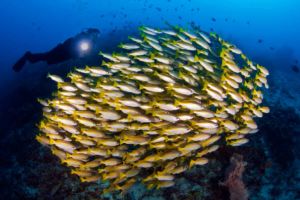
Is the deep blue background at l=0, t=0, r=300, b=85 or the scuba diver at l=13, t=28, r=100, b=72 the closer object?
the scuba diver at l=13, t=28, r=100, b=72

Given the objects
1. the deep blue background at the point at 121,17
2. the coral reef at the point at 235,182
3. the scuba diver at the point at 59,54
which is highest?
the deep blue background at the point at 121,17

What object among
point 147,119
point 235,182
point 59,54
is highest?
point 59,54

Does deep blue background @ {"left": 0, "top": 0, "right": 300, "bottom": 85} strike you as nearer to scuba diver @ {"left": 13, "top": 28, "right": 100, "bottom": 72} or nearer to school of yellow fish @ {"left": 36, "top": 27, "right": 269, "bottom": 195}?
scuba diver @ {"left": 13, "top": 28, "right": 100, "bottom": 72}

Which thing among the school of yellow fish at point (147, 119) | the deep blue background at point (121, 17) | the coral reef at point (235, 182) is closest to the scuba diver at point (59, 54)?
the school of yellow fish at point (147, 119)

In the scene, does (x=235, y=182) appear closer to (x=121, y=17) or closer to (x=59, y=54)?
(x=59, y=54)

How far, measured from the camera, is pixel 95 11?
115 m

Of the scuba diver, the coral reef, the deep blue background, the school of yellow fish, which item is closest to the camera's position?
the school of yellow fish

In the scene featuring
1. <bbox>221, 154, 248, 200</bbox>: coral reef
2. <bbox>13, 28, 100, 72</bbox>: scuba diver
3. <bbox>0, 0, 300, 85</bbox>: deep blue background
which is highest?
<bbox>0, 0, 300, 85</bbox>: deep blue background

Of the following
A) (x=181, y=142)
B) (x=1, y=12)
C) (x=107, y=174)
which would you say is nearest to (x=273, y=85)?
(x=181, y=142)

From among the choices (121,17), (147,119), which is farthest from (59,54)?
(121,17)

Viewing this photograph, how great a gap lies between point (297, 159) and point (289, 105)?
3.98 m

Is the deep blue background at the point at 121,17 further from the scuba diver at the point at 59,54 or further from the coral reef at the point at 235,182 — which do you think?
the coral reef at the point at 235,182

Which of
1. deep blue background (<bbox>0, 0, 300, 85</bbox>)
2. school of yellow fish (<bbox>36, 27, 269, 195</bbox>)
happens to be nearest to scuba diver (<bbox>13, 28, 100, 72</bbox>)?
school of yellow fish (<bbox>36, 27, 269, 195</bbox>)

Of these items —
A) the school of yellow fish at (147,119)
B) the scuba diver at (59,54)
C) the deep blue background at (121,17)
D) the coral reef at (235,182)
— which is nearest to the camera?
the school of yellow fish at (147,119)
